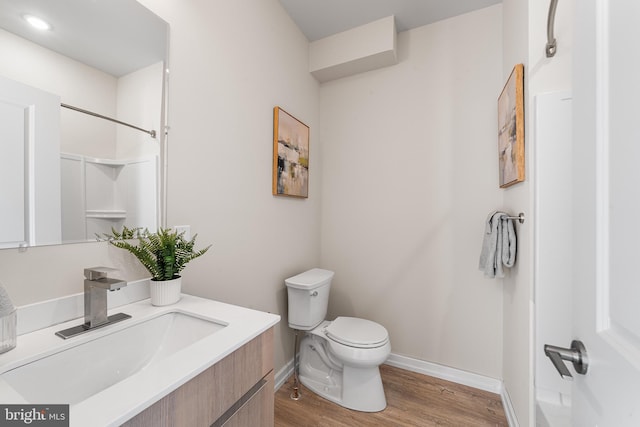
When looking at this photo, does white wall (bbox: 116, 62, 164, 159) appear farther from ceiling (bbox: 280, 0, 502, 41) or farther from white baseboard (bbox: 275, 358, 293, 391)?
white baseboard (bbox: 275, 358, 293, 391)

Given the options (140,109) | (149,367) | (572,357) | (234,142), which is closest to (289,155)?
(234,142)

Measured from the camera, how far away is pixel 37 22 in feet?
2.56

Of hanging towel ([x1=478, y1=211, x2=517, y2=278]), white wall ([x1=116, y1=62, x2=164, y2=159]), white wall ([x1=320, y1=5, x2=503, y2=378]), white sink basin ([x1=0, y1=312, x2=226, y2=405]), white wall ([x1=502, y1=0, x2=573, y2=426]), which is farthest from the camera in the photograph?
white wall ([x1=320, y1=5, x2=503, y2=378])

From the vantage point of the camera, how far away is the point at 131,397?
0.51 meters

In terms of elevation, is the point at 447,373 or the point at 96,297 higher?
the point at 96,297

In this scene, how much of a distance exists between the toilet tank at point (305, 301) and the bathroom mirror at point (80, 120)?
3.14 ft

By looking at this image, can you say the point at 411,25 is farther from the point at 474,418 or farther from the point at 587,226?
the point at 474,418

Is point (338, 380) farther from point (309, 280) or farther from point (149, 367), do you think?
point (149, 367)

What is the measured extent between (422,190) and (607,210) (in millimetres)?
1627

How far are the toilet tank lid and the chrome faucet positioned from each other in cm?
102

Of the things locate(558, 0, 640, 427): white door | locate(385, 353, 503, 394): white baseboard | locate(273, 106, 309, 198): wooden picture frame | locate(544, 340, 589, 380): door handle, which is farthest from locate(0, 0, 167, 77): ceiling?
locate(385, 353, 503, 394): white baseboard

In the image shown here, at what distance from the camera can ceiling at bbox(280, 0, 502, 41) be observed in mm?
1818

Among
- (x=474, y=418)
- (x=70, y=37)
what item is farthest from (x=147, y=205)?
(x=474, y=418)

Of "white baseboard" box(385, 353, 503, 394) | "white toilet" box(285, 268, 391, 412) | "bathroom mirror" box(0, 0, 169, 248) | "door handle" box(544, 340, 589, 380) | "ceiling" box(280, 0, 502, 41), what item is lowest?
"white baseboard" box(385, 353, 503, 394)
